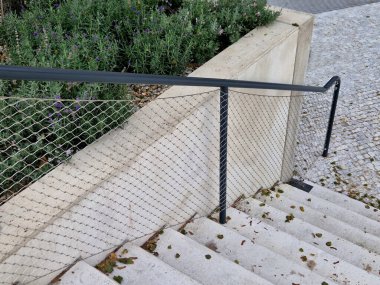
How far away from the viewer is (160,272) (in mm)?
2820

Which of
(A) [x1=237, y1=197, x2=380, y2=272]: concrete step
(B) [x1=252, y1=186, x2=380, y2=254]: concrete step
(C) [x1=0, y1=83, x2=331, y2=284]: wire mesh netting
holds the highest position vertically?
(C) [x1=0, y1=83, x2=331, y2=284]: wire mesh netting

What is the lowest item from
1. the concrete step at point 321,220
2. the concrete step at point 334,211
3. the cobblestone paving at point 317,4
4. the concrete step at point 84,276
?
the concrete step at point 334,211

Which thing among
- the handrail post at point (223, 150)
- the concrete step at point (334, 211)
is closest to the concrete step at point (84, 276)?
the handrail post at point (223, 150)

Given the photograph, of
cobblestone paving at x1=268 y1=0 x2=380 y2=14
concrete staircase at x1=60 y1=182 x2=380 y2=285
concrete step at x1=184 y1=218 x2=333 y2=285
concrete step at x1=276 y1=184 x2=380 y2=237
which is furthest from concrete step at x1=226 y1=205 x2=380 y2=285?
cobblestone paving at x1=268 y1=0 x2=380 y2=14

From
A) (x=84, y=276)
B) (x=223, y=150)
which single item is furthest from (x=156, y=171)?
(x=84, y=276)

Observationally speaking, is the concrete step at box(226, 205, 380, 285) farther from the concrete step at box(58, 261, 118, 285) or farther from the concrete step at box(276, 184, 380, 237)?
the concrete step at box(58, 261, 118, 285)

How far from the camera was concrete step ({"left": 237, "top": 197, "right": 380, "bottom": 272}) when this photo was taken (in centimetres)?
384

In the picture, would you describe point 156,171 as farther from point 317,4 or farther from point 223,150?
point 317,4

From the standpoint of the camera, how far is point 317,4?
9.32m

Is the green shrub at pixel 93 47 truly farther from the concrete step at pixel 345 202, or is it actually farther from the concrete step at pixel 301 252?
the concrete step at pixel 345 202

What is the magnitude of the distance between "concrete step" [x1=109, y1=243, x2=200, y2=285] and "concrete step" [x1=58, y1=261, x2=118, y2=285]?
0.18 metres

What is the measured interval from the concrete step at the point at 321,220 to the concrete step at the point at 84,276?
1.98m

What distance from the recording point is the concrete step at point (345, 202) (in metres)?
5.03

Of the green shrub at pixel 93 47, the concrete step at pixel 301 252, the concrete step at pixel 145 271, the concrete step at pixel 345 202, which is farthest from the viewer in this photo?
the concrete step at pixel 345 202
